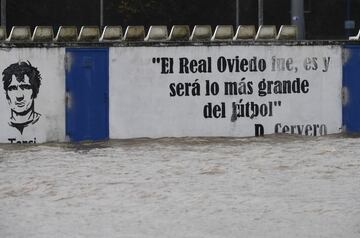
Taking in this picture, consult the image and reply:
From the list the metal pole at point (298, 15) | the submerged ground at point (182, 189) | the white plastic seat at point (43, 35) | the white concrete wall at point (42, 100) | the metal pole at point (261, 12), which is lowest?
the submerged ground at point (182, 189)

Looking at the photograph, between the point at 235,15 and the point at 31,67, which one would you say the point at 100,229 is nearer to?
the point at 31,67

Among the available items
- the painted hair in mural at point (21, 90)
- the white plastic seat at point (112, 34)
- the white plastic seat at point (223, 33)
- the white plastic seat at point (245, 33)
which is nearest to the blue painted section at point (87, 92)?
the white plastic seat at point (112, 34)

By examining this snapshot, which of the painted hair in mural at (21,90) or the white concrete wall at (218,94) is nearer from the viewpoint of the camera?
the painted hair in mural at (21,90)

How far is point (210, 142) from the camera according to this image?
41.6 feet

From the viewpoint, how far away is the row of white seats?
510 inches

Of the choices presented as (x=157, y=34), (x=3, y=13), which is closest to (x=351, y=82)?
(x=157, y=34)

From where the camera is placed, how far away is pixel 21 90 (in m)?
12.7

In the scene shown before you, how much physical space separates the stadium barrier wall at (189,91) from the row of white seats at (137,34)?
280 mm

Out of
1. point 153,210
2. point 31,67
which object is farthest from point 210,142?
point 153,210

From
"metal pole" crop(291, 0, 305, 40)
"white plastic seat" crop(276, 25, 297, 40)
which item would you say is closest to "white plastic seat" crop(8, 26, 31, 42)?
"white plastic seat" crop(276, 25, 297, 40)

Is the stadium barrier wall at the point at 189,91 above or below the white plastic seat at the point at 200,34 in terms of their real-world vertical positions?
below

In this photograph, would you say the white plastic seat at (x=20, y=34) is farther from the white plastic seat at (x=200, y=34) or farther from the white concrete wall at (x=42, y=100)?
the white plastic seat at (x=200, y=34)

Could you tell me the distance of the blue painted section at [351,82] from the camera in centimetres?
1339

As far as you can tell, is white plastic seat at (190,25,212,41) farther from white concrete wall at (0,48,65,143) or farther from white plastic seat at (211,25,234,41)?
white concrete wall at (0,48,65,143)
